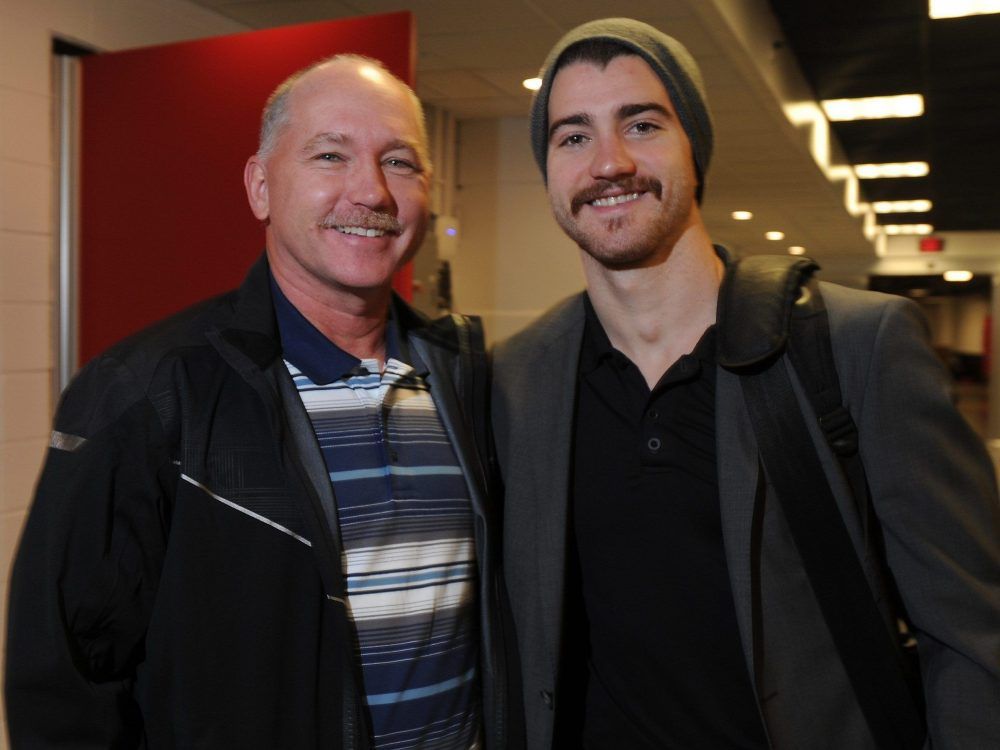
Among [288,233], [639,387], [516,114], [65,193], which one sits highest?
[516,114]

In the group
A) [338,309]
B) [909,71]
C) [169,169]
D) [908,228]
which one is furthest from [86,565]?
[908,228]

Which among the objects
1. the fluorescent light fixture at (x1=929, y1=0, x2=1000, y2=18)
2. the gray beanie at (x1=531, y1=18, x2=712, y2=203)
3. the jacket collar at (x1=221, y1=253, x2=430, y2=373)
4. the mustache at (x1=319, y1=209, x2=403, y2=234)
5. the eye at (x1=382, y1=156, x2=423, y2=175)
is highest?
the fluorescent light fixture at (x1=929, y1=0, x2=1000, y2=18)

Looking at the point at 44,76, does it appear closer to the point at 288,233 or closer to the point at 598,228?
the point at 288,233

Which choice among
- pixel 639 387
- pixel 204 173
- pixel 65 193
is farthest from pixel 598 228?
pixel 65 193

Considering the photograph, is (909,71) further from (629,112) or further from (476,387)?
(476,387)

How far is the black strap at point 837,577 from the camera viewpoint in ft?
4.50

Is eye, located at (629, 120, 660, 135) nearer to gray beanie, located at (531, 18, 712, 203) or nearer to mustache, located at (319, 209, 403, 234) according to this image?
gray beanie, located at (531, 18, 712, 203)

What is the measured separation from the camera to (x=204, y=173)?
287cm

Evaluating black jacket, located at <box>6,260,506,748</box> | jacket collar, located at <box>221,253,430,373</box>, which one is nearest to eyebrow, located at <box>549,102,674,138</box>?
jacket collar, located at <box>221,253,430,373</box>

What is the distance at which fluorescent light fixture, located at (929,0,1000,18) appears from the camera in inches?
182

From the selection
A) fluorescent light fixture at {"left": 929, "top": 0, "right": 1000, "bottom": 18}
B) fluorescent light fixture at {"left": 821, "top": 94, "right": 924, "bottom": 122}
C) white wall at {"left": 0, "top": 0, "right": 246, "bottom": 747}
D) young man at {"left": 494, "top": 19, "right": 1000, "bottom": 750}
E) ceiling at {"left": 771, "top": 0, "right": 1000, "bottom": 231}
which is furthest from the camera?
fluorescent light fixture at {"left": 821, "top": 94, "right": 924, "bottom": 122}

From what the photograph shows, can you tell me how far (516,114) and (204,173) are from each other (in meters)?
3.13

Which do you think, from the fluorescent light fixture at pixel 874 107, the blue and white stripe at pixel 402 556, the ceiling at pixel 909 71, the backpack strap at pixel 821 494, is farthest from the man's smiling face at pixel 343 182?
the fluorescent light fixture at pixel 874 107

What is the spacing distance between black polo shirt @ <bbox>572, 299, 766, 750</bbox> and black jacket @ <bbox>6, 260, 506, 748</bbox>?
43 cm
